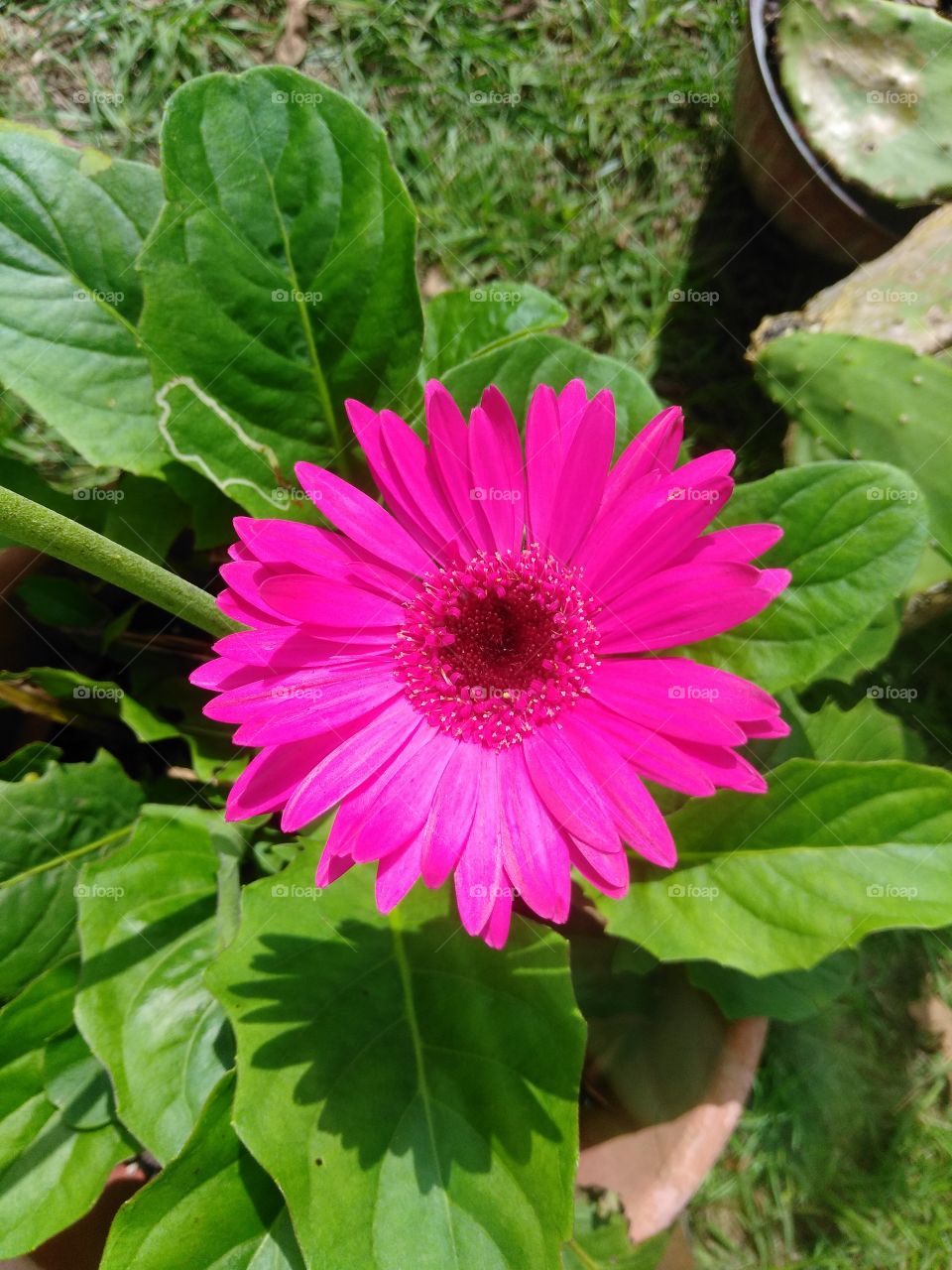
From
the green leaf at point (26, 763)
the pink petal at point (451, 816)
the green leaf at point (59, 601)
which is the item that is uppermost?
the pink petal at point (451, 816)

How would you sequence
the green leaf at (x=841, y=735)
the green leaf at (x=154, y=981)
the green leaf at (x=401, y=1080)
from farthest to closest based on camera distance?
1. the green leaf at (x=841, y=735)
2. the green leaf at (x=154, y=981)
3. the green leaf at (x=401, y=1080)

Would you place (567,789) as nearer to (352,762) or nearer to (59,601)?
(352,762)

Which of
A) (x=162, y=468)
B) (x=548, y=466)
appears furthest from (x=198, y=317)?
(x=548, y=466)

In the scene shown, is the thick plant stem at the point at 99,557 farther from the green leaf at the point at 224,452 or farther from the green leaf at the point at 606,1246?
the green leaf at the point at 606,1246

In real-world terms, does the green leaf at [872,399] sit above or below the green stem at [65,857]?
above

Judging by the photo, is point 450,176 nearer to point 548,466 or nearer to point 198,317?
point 198,317

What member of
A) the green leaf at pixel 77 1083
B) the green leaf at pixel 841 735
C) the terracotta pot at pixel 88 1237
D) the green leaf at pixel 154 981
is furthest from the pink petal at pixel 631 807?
the terracotta pot at pixel 88 1237

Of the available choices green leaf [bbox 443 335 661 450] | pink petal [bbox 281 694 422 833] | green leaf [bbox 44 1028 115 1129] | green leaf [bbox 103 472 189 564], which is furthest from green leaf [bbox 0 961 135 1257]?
green leaf [bbox 443 335 661 450]
